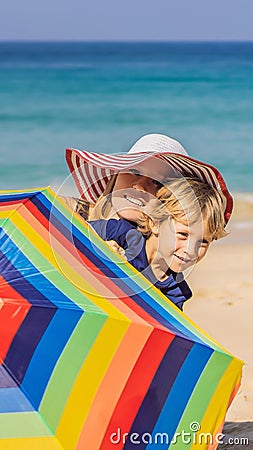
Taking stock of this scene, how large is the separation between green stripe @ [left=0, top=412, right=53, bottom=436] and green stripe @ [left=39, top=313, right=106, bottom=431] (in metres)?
0.02

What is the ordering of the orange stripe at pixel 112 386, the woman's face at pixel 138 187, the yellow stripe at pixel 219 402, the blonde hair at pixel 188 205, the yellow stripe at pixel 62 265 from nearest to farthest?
1. the orange stripe at pixel 112 386
2. the yellow stripe at pixel 62 265
3. the yellow stripe at pixel 219 402
4. the blonde hair at pixel 188 205
5. the woman's face at pixel 138 187

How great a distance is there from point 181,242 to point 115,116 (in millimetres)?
14075

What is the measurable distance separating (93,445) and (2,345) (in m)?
0.33

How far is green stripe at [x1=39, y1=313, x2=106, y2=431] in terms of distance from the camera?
1.64m

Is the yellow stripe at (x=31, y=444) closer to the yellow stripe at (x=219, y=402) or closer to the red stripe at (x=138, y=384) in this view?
the red stripe at (x=138, y=384)

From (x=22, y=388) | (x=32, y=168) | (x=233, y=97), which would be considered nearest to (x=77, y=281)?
(x=22, y=388)

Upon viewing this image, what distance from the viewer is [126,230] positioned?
8.00ft

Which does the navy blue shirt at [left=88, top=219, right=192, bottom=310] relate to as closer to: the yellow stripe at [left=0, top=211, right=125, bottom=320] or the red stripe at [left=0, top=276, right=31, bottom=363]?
the yellow stripe at [left=0, top=211, right=125, bottom=320]

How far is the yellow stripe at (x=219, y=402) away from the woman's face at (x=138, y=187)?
71 cm

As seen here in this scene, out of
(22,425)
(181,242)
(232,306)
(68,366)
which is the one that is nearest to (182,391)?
(68,366)

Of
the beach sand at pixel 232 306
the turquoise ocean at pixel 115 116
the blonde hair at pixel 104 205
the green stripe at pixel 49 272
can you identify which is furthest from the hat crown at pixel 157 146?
the turquoise ocean at pixel 115 116

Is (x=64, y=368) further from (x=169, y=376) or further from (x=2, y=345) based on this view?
(x=169, y=376)

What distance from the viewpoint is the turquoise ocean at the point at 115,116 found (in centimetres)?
1102

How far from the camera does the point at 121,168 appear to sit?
237cm
